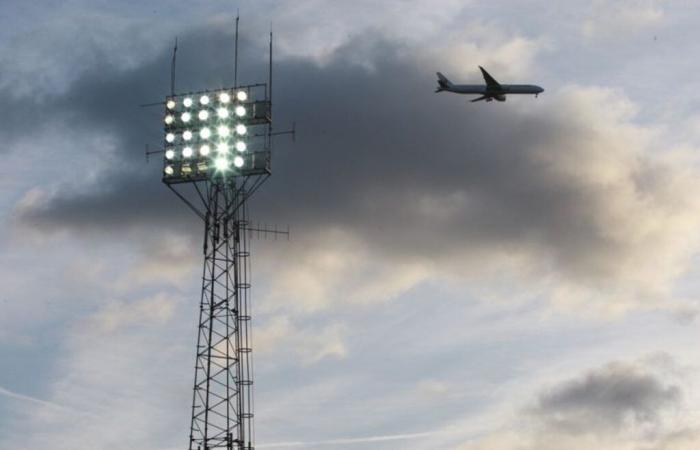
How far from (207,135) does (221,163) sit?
8.52ft

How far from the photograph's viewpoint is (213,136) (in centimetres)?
8131

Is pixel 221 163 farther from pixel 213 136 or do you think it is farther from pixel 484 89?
pixel 484 89

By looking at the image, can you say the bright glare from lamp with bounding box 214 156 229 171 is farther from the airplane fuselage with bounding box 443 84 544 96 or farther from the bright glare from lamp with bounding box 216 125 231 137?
the airplane fuselage with bounding box 443 84 544 96

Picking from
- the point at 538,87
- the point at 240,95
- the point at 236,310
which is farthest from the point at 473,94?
the point at 236,310

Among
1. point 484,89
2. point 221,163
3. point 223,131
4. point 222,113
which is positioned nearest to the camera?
point 221,163

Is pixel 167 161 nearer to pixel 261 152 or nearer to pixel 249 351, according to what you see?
pixel 261 152

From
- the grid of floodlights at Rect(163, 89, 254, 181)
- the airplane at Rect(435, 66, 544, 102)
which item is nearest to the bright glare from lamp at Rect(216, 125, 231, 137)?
the grid of floodlights at Rect(163, 89, 254, 181)

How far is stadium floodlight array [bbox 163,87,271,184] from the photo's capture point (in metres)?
80.1

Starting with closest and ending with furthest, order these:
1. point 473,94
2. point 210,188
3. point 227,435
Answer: point 227,435 < point 210,188 < point 473,94

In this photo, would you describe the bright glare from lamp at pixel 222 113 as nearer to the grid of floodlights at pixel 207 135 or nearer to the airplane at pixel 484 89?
the grid of floodlights at pixel 207 135

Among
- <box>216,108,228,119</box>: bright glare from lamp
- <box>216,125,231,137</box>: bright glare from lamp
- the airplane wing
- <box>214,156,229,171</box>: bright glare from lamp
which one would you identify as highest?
the airplane wing

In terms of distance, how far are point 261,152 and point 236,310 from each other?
1199 cm

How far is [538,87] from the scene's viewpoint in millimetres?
130500

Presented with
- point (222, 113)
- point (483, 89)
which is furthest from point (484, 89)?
point (222, 113)
